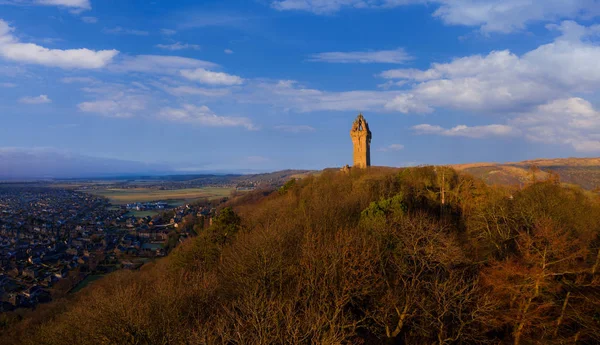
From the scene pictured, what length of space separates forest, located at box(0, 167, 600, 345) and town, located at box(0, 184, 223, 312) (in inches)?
508

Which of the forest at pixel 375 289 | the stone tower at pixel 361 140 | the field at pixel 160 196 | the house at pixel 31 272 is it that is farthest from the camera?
the field at pixel 160 196

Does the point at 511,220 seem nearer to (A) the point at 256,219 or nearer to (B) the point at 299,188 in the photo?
(A) the point at 256,219

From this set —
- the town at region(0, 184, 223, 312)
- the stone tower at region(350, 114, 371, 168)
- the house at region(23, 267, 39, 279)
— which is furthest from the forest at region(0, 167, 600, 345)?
the stone tower at region(350, 114, 371, 168)

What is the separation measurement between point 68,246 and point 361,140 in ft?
149

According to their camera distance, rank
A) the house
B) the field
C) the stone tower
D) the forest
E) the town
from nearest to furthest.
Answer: the forest, the town, the house, the stone tower, the field

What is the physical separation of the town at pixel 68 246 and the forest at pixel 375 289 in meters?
12.9

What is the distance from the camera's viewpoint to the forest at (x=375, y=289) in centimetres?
1349

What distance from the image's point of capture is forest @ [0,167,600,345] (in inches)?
531

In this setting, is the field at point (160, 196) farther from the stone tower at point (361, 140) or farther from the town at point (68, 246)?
the stone tower at point (361, 140)

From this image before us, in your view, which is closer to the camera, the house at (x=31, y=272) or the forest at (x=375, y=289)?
the forest at (x=375, y=289)

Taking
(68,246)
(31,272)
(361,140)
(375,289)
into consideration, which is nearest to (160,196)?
(68,246)

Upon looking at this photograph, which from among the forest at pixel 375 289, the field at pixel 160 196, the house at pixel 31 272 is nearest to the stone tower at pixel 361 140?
the forest at pixel 375 289

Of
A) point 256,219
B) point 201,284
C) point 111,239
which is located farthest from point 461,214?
point 111,239

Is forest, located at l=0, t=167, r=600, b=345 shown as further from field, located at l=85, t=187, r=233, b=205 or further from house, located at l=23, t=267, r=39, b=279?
field, located at l=85, t=187, r=233, b=205
